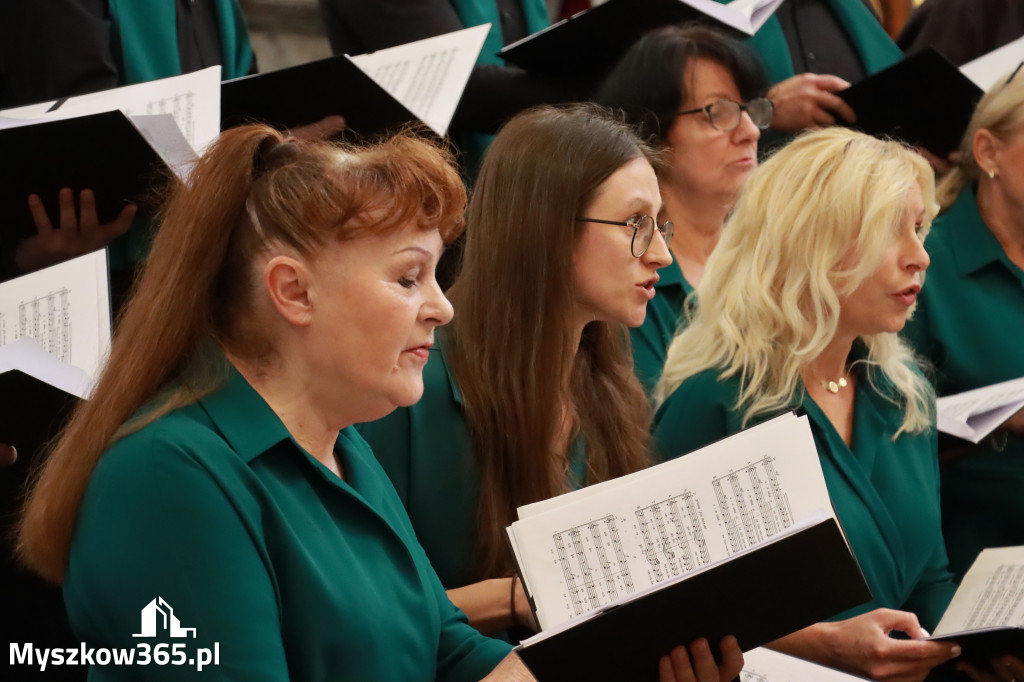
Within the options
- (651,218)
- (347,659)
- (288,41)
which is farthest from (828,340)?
(288,41)

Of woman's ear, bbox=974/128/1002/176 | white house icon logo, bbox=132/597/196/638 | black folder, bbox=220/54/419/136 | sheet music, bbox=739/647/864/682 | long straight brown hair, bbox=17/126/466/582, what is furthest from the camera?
woman's ear, bbox=974/128/1002/176

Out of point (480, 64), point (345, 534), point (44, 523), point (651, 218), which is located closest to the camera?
point (44, 523)

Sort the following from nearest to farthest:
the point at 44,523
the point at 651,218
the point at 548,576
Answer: the point at 44,523 → the point at 548,576 → the point at 651,218

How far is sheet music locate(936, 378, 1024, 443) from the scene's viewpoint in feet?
8.73

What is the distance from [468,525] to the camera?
235 centimetres

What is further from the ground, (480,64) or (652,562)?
(480,64)

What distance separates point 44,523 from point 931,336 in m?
2.50

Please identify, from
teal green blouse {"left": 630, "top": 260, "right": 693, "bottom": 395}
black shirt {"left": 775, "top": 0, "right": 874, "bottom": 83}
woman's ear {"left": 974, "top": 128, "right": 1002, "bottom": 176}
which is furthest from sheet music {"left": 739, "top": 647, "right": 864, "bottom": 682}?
black shirt {"left": 775, "top": 0, "right": 874, "bottom": 83}

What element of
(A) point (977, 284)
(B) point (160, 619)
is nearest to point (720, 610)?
(B) point (160, 619)

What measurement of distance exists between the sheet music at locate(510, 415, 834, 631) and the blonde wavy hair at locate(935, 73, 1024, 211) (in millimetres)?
1632

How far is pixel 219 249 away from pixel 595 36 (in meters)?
1.82

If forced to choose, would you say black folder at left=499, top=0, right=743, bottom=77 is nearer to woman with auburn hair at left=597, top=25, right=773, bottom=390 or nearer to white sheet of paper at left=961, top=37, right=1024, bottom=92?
woman with auburn hair at left=597, top=25, right=773, bottom=390

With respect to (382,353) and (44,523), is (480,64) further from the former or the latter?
(44,523)

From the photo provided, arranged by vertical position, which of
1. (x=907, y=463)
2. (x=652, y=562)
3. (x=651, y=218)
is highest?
(x=651, y=218)
